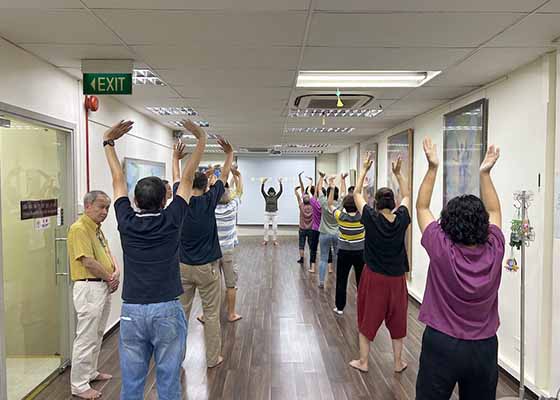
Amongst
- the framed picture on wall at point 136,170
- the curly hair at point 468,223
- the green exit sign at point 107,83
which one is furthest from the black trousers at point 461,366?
the framed picture on wall at point 136,170

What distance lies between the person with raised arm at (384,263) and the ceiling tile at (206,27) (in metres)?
1.27

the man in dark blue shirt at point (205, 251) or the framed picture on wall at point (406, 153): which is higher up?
the framed picture on wall at point (406, 153)

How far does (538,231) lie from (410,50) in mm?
1704

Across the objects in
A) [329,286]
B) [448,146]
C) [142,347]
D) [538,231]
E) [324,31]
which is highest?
[324,31]

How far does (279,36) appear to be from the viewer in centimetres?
279

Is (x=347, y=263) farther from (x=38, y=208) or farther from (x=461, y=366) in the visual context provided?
(x=38, y=208)

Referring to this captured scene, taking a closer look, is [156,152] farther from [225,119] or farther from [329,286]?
[329,286]

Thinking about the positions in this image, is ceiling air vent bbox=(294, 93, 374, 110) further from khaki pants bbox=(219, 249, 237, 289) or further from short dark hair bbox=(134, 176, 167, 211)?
short dark hair bbox=(134, 176, 167, 211)

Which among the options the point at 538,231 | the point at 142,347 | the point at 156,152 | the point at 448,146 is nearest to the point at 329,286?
the point at 448,146

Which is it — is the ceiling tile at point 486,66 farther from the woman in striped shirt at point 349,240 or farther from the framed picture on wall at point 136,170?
the framed picture on wall at point 136,170

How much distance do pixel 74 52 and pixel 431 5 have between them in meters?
2.51

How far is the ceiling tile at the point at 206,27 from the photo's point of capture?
2449 mm

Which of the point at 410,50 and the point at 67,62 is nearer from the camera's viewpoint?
the point at 410,50

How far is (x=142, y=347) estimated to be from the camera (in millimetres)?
2311
